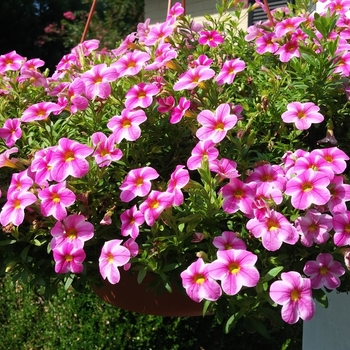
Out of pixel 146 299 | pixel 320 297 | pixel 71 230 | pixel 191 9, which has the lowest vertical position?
pixel 191 9

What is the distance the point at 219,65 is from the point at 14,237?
2.09ft

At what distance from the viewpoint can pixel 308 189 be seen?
102cm

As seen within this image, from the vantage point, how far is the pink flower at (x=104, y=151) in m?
1.14

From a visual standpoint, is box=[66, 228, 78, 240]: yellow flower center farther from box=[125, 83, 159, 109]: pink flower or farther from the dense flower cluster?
box=[125, 83, 159, 109]: pink flower

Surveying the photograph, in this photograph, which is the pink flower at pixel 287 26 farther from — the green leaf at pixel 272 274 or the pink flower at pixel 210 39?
the green leaf at pixel 272 274

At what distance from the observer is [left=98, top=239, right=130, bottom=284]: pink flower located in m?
1.05

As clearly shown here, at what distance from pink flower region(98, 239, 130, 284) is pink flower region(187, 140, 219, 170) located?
20 centimetres

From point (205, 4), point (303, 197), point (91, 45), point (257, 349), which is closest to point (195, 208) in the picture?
point (303, 197)

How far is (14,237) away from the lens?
1.22 m

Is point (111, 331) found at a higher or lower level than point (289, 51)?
lower

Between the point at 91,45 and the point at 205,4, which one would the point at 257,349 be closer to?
the point at 91,45

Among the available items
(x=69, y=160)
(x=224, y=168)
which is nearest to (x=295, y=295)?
(x=224, y=168)

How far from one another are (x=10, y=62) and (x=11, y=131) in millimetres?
376

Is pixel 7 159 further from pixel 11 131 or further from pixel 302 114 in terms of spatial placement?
pixel 302 114
